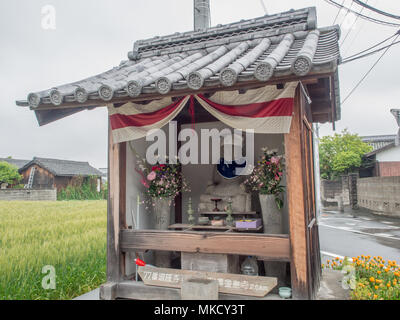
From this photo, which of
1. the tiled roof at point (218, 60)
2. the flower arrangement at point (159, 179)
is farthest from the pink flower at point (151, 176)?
the tiled roof at point (218, 60)

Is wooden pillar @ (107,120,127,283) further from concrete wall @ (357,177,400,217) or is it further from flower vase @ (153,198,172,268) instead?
concrete wall @ (357,177,400,217)

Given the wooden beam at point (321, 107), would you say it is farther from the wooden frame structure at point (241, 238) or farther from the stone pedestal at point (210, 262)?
the stone pedestal at point (210, 262)

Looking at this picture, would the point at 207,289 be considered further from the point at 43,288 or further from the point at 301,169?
the point at 43,288

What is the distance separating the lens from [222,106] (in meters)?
4.12

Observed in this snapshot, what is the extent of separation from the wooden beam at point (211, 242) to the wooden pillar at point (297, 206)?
135 mm

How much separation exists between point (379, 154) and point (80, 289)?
23.8 metres

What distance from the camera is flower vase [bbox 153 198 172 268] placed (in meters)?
5.32

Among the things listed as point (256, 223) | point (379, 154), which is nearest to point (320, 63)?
point (256, 223)

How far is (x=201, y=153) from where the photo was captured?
21.6 ft

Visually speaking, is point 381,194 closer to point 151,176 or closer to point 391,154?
point 391,154

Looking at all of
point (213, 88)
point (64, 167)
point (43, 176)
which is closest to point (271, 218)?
point (213, 88)

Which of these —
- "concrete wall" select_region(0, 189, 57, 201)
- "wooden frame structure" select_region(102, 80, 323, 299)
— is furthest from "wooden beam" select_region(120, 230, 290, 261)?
"concrete wall" select_region(0, 189, 57, 201)

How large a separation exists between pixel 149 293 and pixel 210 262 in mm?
946

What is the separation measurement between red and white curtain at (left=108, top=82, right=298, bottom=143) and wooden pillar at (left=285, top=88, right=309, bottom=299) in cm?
17
